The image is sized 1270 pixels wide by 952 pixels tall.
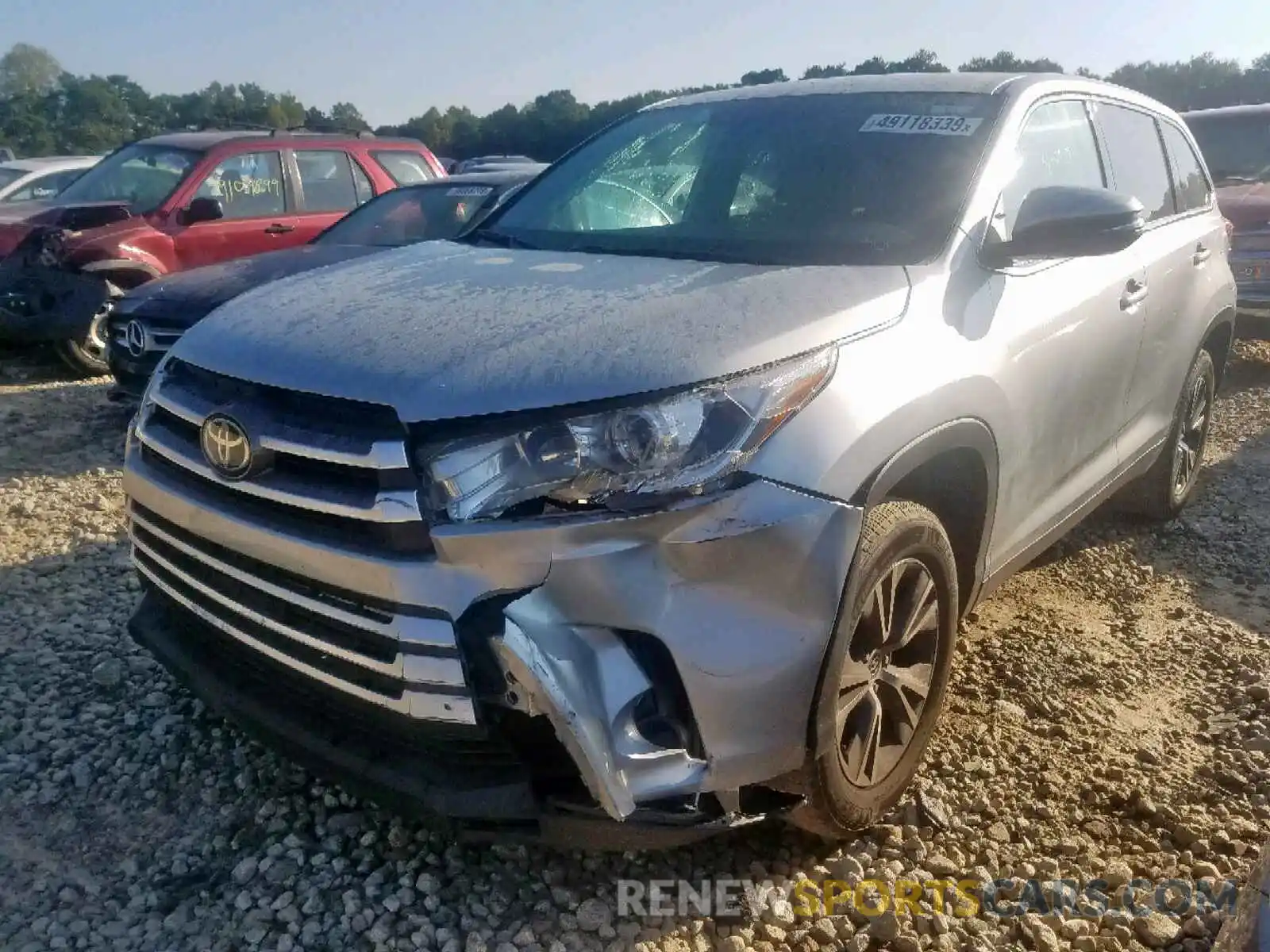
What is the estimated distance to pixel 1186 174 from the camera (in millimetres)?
4383

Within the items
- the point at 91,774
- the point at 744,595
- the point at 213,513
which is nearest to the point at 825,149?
the point at 744,595

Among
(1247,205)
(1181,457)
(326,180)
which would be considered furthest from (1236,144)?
(326,180)

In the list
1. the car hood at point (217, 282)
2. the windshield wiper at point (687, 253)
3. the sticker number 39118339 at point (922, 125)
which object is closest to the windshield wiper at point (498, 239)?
the windshield wiper at point (687, 253)

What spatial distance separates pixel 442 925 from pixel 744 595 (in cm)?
103

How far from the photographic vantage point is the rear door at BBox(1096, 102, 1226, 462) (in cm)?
366

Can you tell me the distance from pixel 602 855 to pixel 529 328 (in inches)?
49.3

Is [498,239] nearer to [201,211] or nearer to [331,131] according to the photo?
[201,211]

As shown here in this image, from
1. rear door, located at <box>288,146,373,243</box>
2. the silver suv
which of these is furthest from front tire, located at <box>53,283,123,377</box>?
the silver suv

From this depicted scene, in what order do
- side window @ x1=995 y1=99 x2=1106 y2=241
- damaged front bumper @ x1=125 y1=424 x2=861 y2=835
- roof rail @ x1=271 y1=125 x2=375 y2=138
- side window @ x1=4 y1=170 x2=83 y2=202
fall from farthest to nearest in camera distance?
side window @ x1=4 y1=170 x2=83 y2=202, roof rail @ x1=271 y1=125 x2=375 y2=138, side window @ x1=995 y1=99 x2=1106 y2=241, damaged front bumper @ x1=125 y1=424 x2=861 y2=835

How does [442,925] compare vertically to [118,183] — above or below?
below

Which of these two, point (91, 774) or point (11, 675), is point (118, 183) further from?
point (91, 774)

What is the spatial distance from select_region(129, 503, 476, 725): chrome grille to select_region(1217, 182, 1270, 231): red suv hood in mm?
8039

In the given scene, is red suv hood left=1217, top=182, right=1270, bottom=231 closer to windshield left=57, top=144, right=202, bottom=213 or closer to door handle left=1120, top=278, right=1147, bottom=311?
door handle left=1120, top=278, right=1147, bottom=311

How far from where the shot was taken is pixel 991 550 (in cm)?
283
